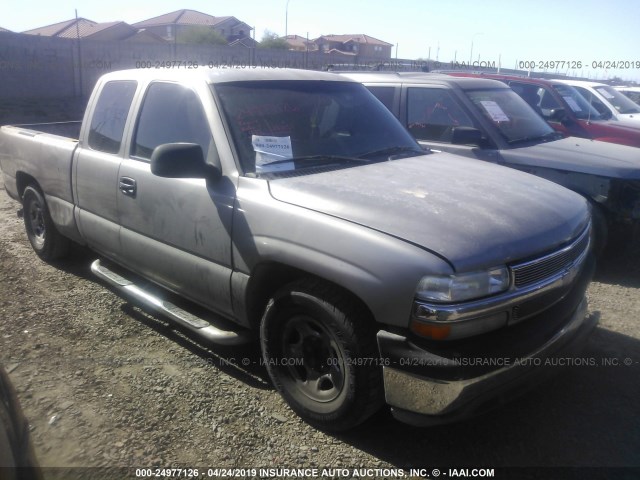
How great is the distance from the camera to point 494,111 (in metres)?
5.97

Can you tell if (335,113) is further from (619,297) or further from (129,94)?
(619,297)

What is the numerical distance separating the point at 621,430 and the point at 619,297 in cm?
205

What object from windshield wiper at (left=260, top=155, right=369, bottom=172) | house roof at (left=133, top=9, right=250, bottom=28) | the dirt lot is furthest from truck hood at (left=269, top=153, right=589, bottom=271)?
house roof at (left=133, top=9, right=250, bottom=28)

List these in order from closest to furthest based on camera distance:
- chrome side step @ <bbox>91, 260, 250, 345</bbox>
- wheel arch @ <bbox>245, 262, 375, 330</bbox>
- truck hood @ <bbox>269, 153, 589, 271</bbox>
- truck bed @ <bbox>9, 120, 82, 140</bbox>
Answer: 1. truck hood @ <bbox>269, 153, 589, 271</bbox>
2. wheel arch @ <bbox>245, 262, 375, 330</bbox>
3. chrome side step @ <bbox>91, 260, 250, 345</bbox>
4. truck bed @ <bbox>9, 120, 82, 140</bbox>

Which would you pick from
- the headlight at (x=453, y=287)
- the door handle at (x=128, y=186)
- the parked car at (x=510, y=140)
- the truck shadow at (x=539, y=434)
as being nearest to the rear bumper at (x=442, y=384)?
the headlight at (x=453, y=287)

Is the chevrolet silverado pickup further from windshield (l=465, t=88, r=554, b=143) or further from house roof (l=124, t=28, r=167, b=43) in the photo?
house roof (l=124, t=28, r=167, b=43)

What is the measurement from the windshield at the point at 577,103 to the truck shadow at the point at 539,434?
657 centimetres

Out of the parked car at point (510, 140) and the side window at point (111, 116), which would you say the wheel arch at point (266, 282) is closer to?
the side window at point (111, 116)

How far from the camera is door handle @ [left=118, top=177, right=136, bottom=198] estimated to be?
387cm

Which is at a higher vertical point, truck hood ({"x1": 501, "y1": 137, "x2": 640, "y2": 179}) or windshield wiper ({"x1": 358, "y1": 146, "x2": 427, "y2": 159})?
windshield wiper ({"x1": 358, "y1": 146, "x2": 427, "y2": 159})

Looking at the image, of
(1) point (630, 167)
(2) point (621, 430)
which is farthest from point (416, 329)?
(1) point (630, 167)

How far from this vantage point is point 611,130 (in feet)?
27.9

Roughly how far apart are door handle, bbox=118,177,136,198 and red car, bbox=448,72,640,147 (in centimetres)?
582

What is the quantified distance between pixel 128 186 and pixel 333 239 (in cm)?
187
